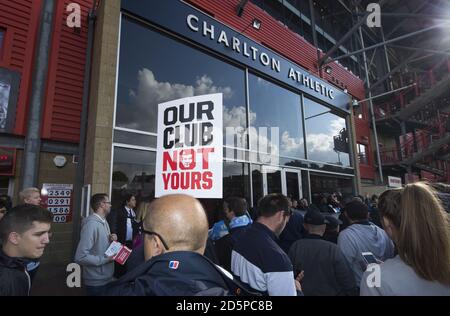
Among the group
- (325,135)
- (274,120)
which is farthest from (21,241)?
(325,135)

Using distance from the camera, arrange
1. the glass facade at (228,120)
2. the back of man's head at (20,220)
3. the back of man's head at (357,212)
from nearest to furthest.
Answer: the back of man's head at (20,220), the back of man's head at (357,212), the glass facade at (228,120)

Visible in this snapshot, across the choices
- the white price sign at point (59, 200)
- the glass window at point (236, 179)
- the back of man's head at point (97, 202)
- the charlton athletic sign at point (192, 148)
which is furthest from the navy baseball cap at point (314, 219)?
the white price sign at point (59, 200)

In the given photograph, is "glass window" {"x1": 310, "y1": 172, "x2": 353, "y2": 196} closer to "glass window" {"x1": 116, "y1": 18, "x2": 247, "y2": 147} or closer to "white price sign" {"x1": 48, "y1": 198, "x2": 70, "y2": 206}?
"glass window" {"x1": 116, "y1": 18, "x2": 247, "y2": 147}

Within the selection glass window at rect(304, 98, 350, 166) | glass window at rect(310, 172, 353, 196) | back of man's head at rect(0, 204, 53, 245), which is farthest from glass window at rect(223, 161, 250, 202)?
back of man's head at rect(0, 204, 53, 245)

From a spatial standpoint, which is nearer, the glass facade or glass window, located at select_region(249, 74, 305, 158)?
the glass facade

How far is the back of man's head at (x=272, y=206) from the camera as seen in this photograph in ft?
7.83

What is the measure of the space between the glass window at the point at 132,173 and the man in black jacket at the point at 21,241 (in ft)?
11.7

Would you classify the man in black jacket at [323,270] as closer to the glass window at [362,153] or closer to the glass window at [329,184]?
the glass window at [329,184]

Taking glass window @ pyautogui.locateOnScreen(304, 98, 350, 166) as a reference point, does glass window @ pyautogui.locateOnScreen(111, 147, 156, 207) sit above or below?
below

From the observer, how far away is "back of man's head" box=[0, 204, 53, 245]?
Answer: 1.78 meters

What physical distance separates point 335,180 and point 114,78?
9812 mm

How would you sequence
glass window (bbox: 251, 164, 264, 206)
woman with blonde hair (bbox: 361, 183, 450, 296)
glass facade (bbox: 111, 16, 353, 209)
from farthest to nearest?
glass window (bbox: 251, 164, 264, 206) → glass facade (bbox: 111, 16, 353, 209) → woman with blonde hair (bbox: 361, 183, 450, 296)

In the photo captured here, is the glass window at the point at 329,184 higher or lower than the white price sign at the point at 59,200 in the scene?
higher

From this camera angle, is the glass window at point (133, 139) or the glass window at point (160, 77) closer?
the glass window at point (133, 139)
